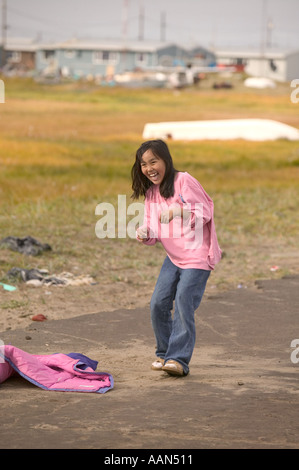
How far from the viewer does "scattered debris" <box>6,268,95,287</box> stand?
898cm

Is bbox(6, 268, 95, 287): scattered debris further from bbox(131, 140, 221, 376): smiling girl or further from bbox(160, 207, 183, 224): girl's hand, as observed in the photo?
bbox(160, 207, 183, 224): girl's hand

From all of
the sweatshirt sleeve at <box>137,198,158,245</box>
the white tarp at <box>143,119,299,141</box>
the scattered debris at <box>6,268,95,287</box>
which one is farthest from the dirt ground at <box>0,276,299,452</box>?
the white tarp at <box>143,119,299,141</box>

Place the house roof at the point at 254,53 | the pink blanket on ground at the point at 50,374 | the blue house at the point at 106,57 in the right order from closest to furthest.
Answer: the pink blanket on ground at the point at 50,374
the blue house at the point at 106,57
the house roof at the point at 254,53

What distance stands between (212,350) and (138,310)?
1.65 meters

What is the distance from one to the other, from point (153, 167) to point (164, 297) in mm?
855

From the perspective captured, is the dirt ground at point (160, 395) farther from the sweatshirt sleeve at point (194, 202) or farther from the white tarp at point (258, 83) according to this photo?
the white tarp at point (258, 83)

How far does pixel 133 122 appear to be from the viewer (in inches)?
1396

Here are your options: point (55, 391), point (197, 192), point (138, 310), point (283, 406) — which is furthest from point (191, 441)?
→ point (138, 310)

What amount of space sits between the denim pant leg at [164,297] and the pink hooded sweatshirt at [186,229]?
0.10 meters

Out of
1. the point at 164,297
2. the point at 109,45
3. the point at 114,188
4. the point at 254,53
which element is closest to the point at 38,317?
the point at 164,297

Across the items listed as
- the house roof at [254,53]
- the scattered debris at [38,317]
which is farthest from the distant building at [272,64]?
the scattered debris at [38,317]

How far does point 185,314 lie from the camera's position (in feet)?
17.5

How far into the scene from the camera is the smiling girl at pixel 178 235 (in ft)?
17.3

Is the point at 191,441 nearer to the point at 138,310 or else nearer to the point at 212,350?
the point at 212,350
